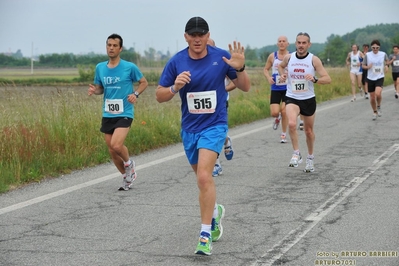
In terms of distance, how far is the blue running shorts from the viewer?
6.28m

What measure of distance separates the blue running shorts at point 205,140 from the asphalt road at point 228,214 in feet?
2.57

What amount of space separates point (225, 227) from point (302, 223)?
74 cm

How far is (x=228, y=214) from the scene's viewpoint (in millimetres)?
7539

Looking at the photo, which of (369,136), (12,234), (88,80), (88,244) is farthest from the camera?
(88,80)

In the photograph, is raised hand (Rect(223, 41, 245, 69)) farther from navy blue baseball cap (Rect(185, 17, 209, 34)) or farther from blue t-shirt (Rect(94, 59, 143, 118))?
blue t-shirt (Rect(94, 59, 143, 118))

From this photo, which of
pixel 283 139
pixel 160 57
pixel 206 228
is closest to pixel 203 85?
pixel 206 228

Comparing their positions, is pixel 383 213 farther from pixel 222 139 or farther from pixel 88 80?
pixel 88 80

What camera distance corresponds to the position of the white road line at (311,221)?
5844 millimetres

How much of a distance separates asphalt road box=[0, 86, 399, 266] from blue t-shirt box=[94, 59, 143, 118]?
0.96 meters

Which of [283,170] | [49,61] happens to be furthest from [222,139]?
[49,61]

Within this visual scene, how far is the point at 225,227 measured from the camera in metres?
6.95

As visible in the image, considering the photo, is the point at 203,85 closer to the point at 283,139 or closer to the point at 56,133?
the point at 56,133

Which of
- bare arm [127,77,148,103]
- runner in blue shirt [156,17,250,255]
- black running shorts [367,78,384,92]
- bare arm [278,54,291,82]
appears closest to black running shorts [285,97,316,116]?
bare arm [278,54,291,82]

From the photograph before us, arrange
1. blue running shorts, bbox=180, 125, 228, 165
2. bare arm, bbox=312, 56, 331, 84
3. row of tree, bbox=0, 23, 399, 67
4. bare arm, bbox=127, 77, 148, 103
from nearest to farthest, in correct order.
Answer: blue running shorts, bbox=180, 125, 228, 165
bare arm, bbox=127, 77, 148, 103
bare arm, bbox=312, 56, 331, 84
row of tree, bbox=0, 23, 399, 67
